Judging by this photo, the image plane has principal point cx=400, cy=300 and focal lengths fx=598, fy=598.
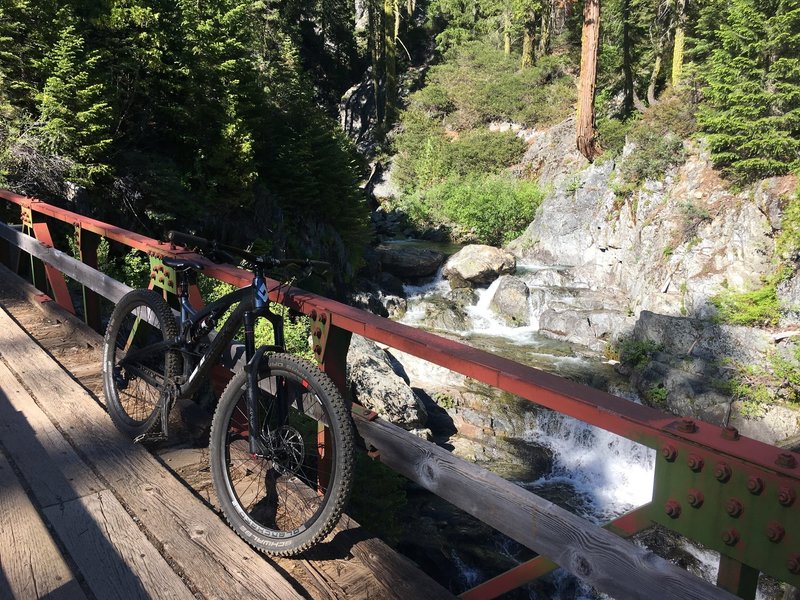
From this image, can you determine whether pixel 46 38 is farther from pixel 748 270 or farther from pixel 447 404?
pixel 748 270

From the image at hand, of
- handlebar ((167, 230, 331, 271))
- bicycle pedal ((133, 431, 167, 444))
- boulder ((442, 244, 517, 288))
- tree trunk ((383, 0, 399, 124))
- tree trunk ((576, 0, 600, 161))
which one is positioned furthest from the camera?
tree trunk ((383, 0, 399, 124))

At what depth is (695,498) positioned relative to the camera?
148cm

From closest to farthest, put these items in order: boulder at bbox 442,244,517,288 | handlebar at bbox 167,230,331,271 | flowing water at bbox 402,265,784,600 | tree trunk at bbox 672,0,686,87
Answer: handlebar at bbox 167,230,331,271 < flowing water at bbox 402,265,784,600 < boulder at bbox 442,244,517,288 < tree trunk at bbox 672,0,686,87

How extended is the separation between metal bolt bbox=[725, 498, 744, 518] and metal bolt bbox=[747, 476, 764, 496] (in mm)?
48

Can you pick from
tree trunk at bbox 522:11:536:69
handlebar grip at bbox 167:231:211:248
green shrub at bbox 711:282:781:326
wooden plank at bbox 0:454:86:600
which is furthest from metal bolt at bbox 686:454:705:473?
tree trunk at bbox 522:11:536:69

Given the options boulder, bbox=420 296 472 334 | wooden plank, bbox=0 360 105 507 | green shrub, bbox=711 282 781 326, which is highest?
wooden plank, bbox=0 360 105 507

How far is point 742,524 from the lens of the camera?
1.40 meters

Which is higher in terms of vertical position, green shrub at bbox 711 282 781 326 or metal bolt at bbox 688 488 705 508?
metal bolt at bbox 688 488 705 508

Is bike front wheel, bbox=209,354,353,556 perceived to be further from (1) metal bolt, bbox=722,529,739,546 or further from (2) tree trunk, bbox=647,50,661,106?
(2) tree trunk, bbox=647,50,661,106

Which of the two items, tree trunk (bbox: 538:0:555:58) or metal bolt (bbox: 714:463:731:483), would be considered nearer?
metal bolt (bbox: 714:463:731:483)

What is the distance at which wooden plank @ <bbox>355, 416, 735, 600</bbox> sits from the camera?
5.34ft

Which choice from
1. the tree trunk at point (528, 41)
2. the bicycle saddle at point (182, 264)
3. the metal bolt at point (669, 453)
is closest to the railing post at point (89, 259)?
the bicycle saddle at point (182, 264)

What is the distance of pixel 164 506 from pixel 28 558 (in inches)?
22.2

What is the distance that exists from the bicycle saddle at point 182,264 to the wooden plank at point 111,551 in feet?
3.98
